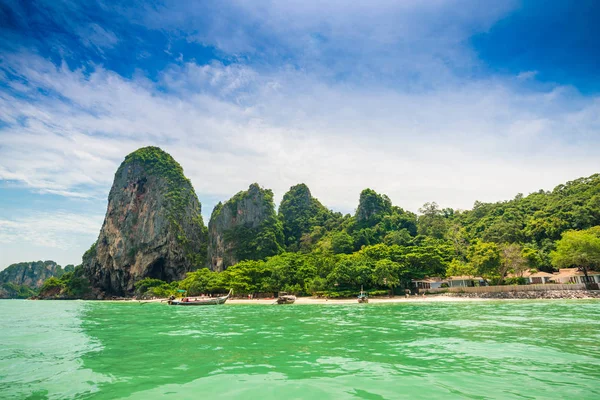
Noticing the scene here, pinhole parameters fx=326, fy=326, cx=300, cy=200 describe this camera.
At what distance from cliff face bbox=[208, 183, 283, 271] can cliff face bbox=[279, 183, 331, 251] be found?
401 inches

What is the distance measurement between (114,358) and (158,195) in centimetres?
8300

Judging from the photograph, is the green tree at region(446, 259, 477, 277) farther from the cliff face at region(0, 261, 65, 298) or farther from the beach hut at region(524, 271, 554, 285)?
the cliff face at region(0, 261, 65, 298)

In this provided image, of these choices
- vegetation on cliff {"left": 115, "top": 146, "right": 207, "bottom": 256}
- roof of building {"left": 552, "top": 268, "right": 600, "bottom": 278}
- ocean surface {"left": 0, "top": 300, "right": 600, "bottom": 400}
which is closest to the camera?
ocean surface {"left": 0, "top": 300, "right": 600, "bottom": 400}

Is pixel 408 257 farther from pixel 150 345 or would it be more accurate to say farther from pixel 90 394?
pixel 90 394

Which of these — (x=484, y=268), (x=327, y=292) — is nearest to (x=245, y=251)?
(x=327, y=292)

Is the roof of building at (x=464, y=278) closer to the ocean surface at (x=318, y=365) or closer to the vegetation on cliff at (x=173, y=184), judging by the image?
the ocean surface at (x=318, y=365)

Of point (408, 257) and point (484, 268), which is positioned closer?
point (484, 268)

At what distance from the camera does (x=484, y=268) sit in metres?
39.3

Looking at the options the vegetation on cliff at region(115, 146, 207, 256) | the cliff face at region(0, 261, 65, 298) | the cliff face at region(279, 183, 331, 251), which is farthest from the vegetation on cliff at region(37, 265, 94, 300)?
the cliff face at region(0, 261, 65, 298)

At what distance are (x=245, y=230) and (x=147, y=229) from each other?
24.7 metres

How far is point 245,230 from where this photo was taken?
274ft

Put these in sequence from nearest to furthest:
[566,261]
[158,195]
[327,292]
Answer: [566,261], [327,292], [158,195]

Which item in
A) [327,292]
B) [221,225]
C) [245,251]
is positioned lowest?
[327,292]

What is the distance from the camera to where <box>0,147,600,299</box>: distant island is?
4316cm
